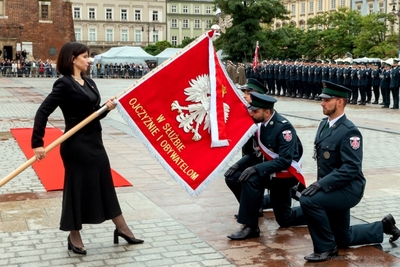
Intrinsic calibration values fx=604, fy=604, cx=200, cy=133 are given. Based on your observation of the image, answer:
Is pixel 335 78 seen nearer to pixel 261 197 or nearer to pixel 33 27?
pixel 261 197

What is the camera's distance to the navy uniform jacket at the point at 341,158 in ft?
17.8

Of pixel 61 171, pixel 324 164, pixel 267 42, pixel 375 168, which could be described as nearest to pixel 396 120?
pixel 375 168

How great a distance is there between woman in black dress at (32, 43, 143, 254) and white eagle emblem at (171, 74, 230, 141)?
724 mm

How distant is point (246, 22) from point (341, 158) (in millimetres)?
41538

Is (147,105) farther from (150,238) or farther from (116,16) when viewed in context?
(116,16)

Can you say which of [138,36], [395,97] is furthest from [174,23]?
[395,97]

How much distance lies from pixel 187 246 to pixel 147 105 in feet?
4.75

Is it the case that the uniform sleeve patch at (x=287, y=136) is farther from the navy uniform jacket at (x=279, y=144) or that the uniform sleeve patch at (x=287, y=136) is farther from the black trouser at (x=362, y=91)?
the black trouser at (x=362, y=91)

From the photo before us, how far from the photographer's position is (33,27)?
194ft

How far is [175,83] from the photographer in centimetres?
590

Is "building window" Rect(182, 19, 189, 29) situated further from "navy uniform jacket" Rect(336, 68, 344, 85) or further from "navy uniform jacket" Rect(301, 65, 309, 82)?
"navy uniform jacket" Rect(336, 68, 344, 85)

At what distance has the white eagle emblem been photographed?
19.4 feet

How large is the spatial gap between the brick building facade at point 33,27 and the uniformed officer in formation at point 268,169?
182ft

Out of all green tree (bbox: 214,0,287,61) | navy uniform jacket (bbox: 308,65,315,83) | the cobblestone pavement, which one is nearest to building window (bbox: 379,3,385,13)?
green tree (bbox: 214,0,287,61)
